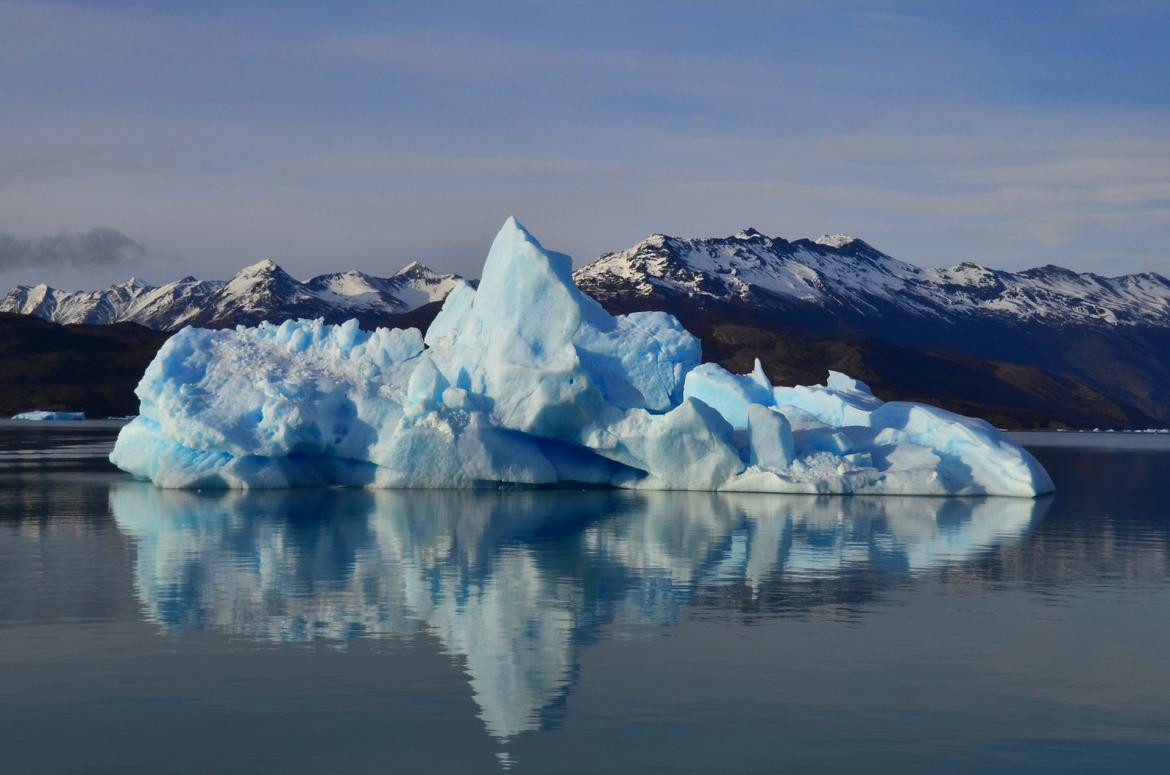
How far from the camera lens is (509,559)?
21.1 meters

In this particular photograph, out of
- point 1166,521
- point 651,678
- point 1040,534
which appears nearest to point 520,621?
point 651,678

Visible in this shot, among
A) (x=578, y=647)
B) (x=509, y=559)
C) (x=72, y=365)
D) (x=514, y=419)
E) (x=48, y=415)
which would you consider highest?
(x=72, y=365)

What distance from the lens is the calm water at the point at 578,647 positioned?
10328mm

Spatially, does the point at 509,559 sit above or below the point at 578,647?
above

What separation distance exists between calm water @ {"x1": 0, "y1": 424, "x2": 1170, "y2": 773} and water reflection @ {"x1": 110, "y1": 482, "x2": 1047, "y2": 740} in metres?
0.09

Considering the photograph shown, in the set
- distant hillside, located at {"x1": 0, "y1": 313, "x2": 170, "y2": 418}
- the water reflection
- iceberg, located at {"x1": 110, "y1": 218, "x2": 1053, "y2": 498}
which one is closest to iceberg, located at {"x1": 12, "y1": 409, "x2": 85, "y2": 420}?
distant hillside, located at {"x1": 0, "y1": 313, "x2": 170, "y2": 418}

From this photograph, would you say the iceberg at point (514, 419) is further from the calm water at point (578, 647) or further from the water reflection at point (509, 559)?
the calm water at point (578, 647)

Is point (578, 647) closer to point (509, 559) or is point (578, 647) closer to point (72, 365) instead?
point (509, 559)

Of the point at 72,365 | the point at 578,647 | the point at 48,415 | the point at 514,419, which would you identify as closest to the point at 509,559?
the point at 578,647

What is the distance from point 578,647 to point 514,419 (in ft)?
63.1

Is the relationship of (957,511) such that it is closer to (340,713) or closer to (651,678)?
(651,678)

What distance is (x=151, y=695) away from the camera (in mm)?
11758

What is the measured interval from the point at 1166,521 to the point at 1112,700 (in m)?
20.1

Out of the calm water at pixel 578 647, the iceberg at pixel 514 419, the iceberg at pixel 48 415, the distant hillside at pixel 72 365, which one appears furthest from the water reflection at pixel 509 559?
the distant hillside at pixel 72 365
